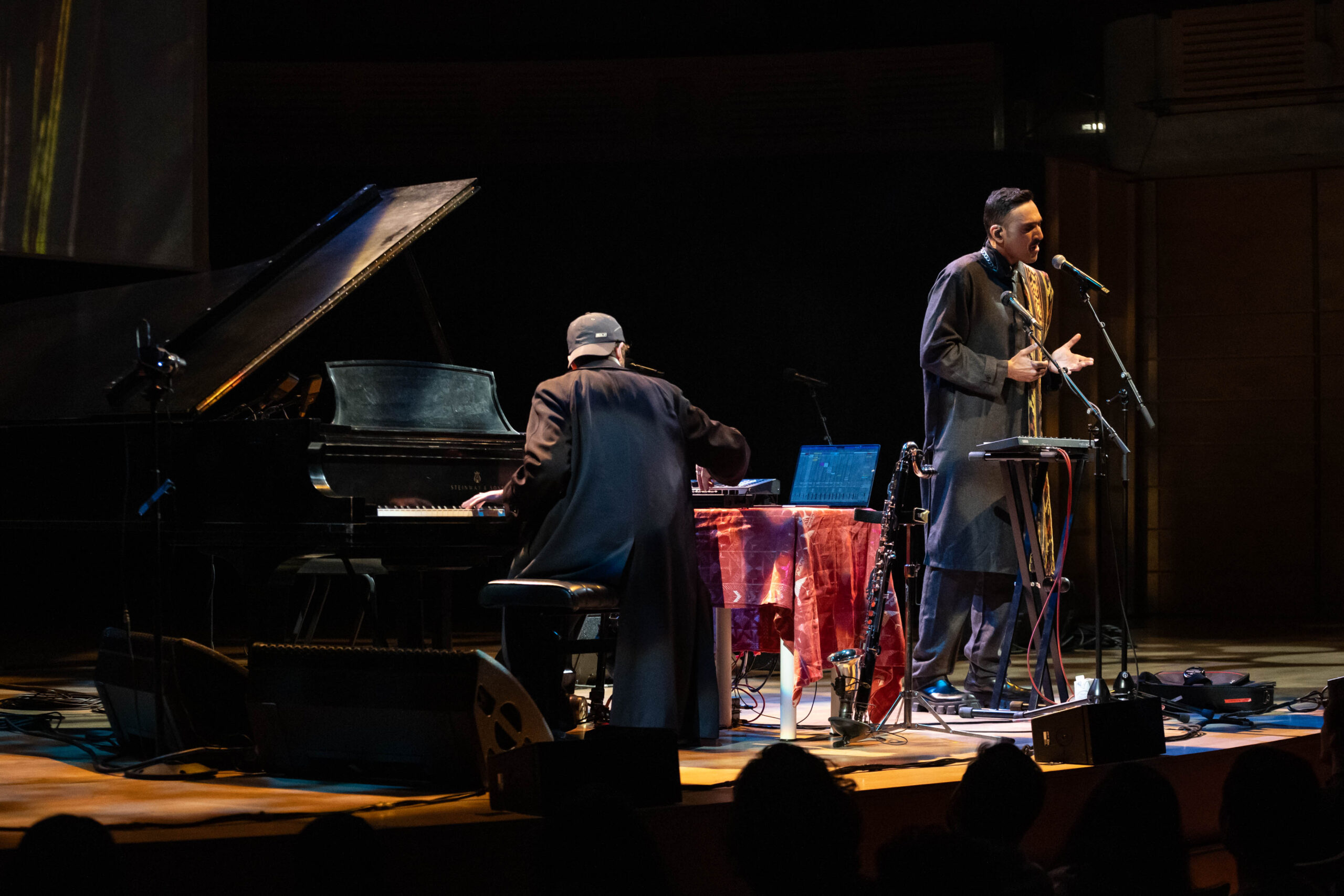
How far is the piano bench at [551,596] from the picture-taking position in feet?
12.9

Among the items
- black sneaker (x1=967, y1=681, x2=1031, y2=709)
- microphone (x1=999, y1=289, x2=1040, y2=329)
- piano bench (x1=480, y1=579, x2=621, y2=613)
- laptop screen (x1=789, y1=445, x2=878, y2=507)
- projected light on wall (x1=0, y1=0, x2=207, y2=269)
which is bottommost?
black sneaker (x1=967, y1=681, x2=1031, y2=709)

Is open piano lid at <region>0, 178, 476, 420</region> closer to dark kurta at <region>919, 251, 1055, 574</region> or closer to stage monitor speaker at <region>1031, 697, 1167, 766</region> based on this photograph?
dark kurta at <region>919, 251, 1055, 574</region>

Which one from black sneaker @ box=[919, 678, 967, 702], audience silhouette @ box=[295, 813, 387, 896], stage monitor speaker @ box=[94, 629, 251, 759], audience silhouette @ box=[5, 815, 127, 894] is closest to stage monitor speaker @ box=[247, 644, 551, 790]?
stage monitor speaker @ box=[94, 629, 251, 759]

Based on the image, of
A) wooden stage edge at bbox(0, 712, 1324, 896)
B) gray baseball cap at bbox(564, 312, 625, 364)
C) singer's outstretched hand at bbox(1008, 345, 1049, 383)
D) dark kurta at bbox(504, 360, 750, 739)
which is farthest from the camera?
singer's outstretched hand at bbox(1008, 345, 1049, 383)

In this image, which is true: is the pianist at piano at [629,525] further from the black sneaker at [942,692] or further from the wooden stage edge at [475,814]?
the black sneaker at [942,692]

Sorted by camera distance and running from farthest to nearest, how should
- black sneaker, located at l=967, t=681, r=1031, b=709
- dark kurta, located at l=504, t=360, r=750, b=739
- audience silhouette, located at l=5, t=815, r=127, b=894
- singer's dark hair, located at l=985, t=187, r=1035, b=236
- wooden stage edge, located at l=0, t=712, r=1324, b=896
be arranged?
singer's dark hair, located at l=985, t=187, r=1035, b=236 → black sneaker, located at l=967, t=681, r=1031, b=709 → dark kurta, located at l=504, t=360, r=750, b=739 → wooden stage edge, located at l=0, t=712, r=1324, b=896 → audience silhouette, located at l=5, t=815, r=127, b=894

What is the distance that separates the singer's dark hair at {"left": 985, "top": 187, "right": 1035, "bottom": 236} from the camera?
4872mm

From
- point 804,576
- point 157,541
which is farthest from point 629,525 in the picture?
point 157,541

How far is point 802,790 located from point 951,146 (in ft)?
24.3

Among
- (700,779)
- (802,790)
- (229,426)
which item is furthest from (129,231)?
(802,790)

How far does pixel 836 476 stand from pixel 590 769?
2012 millimetres

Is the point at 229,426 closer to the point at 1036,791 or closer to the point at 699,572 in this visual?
the point at 699,572

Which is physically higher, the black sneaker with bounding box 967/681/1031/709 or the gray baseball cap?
the gray baseball cap

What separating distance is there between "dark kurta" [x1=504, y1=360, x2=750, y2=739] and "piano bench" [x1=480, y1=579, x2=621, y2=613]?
2.4 inches
